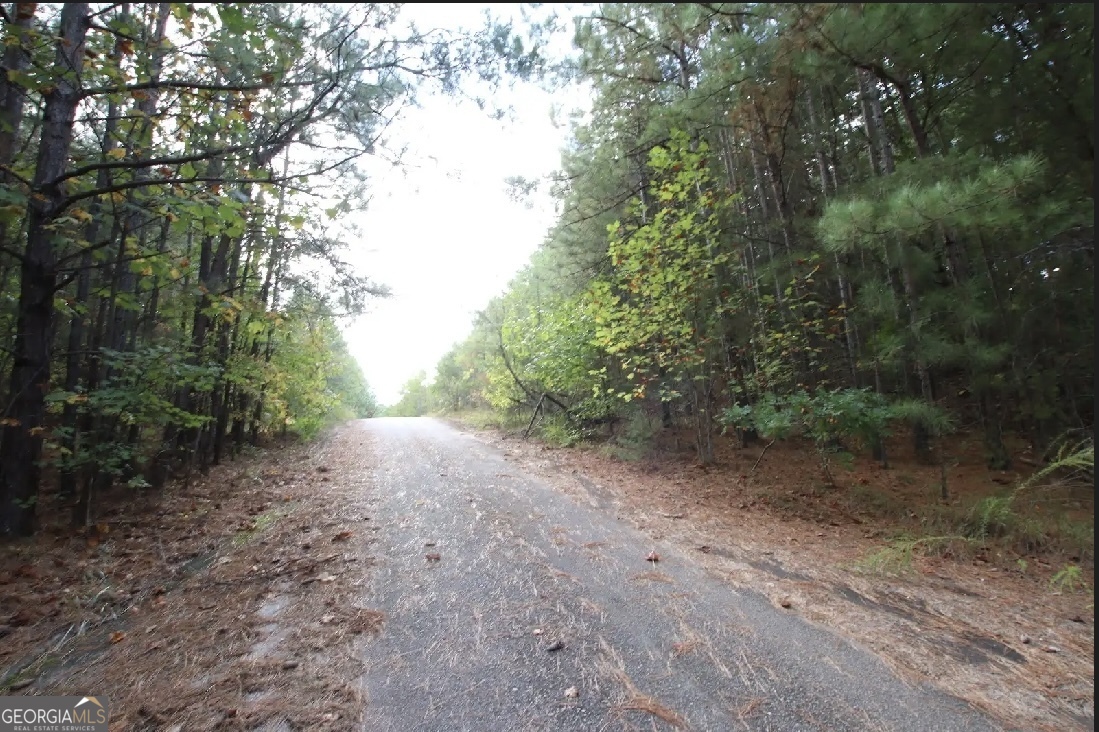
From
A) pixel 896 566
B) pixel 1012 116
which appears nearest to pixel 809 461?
pixel 896 566

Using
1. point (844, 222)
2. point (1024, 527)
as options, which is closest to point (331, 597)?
point (844, 222)

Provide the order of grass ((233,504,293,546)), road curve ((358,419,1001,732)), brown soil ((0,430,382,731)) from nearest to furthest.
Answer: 1. road curve ((358,419,1001,732))
2. brown soil ((0,430,382,731))
3. grass ((233,504,293,546))

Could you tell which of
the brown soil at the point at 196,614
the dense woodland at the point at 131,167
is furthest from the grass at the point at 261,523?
the dense woodland at the point at 131,167

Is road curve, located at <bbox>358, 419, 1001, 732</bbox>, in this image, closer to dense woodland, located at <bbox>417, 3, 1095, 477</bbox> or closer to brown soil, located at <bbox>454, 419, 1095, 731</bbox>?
brown soil, located at <bbox>454, 419, 1095, 731</bbox>

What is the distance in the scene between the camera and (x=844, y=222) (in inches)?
154

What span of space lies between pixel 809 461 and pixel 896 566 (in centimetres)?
436

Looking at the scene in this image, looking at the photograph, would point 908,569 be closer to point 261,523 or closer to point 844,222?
point 844,222

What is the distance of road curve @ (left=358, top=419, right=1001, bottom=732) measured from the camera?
2107 millimetres

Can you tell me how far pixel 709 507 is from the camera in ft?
19.6

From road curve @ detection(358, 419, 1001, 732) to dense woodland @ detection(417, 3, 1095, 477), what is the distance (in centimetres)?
178

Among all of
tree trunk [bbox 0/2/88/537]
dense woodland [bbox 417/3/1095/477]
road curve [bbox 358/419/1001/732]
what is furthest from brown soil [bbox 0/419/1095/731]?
dense woodland [bbox 417/3/1095/477]

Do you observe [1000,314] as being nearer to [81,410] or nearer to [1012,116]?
[1012,116]

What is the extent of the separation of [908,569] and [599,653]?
2.95 metres

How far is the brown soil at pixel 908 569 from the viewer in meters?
2.40
